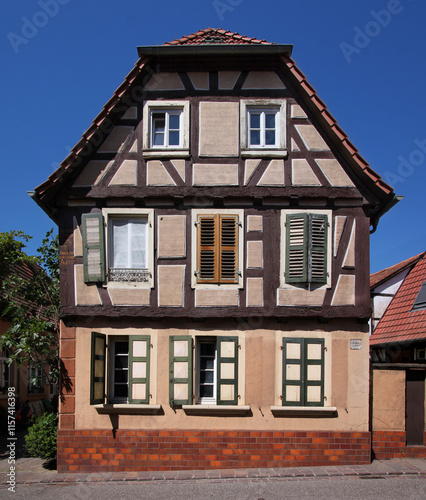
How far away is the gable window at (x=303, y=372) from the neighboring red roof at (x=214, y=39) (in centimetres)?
649

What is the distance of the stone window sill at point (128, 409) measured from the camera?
29.3 ft

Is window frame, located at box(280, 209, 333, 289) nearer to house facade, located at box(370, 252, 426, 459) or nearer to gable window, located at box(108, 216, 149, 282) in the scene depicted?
house facade, located at box(370, 252, 426, 459)

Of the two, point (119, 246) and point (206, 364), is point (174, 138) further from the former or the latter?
point (206, 364)

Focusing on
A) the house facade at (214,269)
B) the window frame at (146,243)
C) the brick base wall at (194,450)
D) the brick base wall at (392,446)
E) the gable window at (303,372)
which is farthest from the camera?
the brick base wall at (392,446)

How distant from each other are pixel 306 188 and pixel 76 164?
488cm

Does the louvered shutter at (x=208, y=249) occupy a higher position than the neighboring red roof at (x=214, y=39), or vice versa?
the neighboring red roof at (x=214, y=39)

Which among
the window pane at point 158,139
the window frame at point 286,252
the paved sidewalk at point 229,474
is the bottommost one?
the paved sidewalk at point 229,474

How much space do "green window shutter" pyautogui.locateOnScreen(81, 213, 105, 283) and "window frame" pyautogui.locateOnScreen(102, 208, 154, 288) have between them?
104mm

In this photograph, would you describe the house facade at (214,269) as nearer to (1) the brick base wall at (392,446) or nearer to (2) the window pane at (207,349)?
(2) the window pane at (207,349)

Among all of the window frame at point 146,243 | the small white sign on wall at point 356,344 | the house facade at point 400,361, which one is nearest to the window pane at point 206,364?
the window frame at point 146,243

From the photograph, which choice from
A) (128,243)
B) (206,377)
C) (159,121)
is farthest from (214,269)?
(159,121)

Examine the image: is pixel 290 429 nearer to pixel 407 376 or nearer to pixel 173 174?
pixel 407 376

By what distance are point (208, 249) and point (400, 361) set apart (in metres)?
7.13

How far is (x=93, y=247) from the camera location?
935 centimetres
